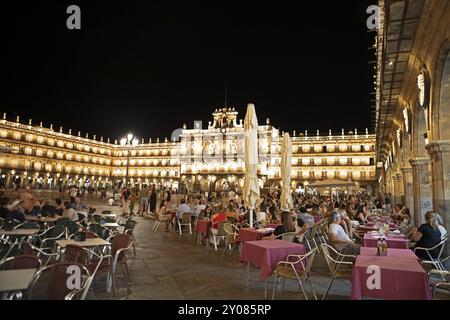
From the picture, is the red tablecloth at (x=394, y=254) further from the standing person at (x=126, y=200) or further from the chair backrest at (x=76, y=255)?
the standing person at (x=126, y=200)

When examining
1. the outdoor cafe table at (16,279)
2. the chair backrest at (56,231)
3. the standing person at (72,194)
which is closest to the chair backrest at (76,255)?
the chair backrest at (56,231)

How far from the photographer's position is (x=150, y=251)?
25.6 feet

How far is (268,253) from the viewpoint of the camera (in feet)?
15.5

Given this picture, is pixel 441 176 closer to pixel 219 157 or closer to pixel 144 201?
pixel 144 201

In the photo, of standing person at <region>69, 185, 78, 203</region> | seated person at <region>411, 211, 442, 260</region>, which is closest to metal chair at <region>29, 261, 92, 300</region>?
seated person at <region>411, 211, 442, 260</region>

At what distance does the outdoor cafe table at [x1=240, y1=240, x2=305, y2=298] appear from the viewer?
471 centimetres

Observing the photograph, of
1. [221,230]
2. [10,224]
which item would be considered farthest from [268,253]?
[10,224]

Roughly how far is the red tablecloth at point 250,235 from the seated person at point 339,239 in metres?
1.50

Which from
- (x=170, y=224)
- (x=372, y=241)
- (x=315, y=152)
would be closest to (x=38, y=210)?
(x=170, y=224)

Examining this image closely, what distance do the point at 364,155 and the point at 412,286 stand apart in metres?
62.3

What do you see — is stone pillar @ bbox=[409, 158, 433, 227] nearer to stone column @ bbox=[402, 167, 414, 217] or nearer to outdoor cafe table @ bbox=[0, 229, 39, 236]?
stone column @ bbox=[402, 167, 414, 217]
